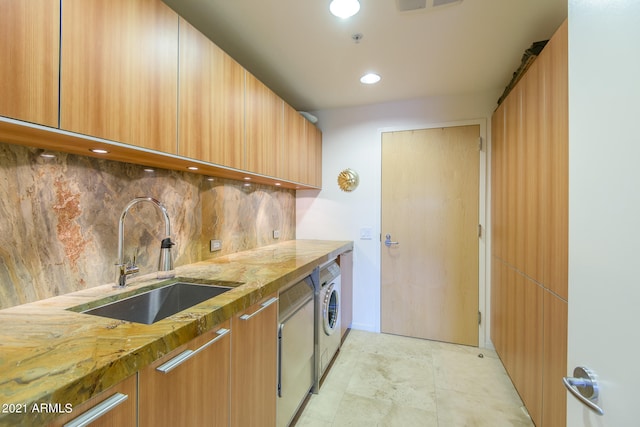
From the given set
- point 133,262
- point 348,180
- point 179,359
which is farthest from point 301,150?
point 179,359

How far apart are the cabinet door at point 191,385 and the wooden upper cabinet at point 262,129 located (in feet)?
3.73

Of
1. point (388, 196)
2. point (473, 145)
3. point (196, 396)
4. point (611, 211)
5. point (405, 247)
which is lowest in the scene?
point (196, 396)

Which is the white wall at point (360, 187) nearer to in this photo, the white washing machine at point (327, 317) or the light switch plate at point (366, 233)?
the light switch plate at point (366, 233)

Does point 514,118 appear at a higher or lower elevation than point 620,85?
higher

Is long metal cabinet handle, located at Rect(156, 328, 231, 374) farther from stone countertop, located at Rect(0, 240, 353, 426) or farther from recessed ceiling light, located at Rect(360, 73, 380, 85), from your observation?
recessed ceiling light, located at Rect(360, 73, 380, 85)

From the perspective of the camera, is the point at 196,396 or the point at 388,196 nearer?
the point at 196,396

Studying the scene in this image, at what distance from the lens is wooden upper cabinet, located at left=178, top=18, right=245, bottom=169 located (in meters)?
1.29

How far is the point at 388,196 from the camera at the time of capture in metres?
2.94

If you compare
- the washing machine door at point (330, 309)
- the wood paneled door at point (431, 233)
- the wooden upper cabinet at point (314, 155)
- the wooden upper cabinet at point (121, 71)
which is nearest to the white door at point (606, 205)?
the wooden upper cabinet at point (121, 71)

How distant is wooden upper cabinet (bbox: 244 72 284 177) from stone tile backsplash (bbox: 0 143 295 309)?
0.43 m

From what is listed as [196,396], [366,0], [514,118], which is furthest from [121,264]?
[514,118]

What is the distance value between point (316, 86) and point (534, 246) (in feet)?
6.92

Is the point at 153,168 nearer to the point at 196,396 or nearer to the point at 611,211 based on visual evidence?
the point at 196,396

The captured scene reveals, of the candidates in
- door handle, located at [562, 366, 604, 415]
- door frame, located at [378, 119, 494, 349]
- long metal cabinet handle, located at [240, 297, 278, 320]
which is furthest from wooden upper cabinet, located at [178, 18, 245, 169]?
door frame, located at [378, 119, 494, 349]
